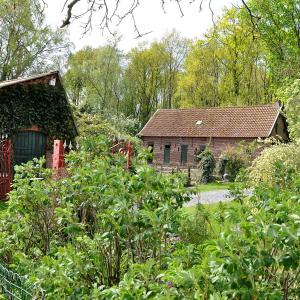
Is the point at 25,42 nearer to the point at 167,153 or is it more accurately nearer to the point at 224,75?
the point at 167,153

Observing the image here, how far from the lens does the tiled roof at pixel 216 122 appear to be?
3547cm

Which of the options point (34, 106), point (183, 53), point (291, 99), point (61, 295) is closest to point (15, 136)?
point (34, 106)

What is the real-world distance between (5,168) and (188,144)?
23.9m

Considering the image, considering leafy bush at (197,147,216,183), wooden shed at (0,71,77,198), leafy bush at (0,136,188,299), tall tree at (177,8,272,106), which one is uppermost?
tall tree at (177,8,272,106)

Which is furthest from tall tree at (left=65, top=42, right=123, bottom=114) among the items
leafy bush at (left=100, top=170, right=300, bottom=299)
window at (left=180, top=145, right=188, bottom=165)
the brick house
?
leafy bush at (left=100, top=170, right=300, bottom=299)

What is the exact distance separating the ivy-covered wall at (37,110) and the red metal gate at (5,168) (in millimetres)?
2180

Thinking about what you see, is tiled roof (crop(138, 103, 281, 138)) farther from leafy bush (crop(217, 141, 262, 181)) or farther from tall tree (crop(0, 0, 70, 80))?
tall tree (crop(0, 0, 70, 80))

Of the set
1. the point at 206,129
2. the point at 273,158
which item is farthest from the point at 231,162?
the point at 273,158

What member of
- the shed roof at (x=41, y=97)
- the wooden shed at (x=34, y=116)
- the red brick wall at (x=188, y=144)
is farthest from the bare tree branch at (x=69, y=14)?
the red brick wall at (x=188, y=144)

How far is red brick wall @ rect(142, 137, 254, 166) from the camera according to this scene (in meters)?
36.7

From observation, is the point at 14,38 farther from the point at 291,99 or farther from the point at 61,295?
the point at 61,295

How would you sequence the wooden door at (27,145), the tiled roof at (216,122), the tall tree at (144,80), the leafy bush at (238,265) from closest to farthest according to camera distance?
the leafy bush at (238,265) < the wooden door at (27,145) < the tiled roof at (216,122) < the tall tree at (144,80)

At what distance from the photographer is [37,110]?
19.8 metres

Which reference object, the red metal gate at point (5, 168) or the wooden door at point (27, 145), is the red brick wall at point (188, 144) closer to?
the wooden door at point (27, 145)
